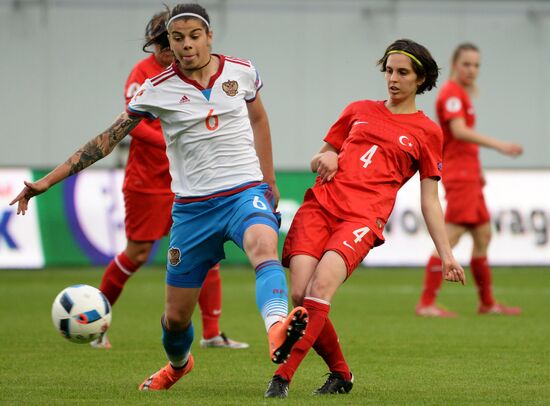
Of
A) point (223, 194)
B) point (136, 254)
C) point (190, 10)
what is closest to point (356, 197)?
point (223, 194)

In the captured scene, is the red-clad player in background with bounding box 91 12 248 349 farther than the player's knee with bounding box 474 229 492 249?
No

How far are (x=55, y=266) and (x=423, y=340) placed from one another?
766cm

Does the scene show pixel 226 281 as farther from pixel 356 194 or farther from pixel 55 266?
pixel 356 194

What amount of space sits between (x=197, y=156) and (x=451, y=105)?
17.1ft

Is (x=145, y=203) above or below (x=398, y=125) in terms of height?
below

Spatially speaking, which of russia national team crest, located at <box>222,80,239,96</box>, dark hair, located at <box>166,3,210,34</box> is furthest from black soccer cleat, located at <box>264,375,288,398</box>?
dark hair, located at <box>166,3,210,34</box>

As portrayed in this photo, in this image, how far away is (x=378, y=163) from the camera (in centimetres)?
596

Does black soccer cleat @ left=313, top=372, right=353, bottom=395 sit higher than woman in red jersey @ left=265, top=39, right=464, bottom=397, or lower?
lower

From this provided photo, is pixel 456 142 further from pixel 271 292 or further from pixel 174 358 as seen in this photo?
pixel 271 292

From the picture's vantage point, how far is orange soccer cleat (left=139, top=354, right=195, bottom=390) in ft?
20.1

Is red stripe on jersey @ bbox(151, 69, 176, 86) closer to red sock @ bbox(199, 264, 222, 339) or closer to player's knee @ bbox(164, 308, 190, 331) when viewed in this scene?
player's knee @ bbox(164, 308, 190, 331)

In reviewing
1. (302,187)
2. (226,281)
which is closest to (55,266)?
(226,281)

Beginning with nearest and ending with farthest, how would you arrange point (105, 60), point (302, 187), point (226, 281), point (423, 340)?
point (423, 340)
point (226, 281)
point (302, 187)
point (105, 60)

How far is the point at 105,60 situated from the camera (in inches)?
781
